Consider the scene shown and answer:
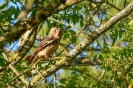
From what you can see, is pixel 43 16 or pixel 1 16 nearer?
pixel 43 16

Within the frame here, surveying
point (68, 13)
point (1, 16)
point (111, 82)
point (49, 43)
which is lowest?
point (111, 82)

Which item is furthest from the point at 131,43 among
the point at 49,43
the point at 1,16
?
the point at 1,16

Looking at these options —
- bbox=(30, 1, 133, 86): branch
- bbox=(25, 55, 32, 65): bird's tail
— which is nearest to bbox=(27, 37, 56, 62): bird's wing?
bbox=(25, 55, 32, 65): bird's tail

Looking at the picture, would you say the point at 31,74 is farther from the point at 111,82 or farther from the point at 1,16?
the point at 1,16

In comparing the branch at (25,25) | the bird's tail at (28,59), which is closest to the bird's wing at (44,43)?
the bird's tail at (28,59)

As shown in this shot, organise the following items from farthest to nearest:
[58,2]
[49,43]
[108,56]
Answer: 1. [49,43]
2. [108,56]
3. [58,2]

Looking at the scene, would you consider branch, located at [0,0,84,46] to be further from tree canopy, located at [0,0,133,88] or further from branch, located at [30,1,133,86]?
branch, located at [30,1,133,86]

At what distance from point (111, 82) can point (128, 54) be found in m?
1.33

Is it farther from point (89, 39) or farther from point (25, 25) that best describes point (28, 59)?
point (25, 25)

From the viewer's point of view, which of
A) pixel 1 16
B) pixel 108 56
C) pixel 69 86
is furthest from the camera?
pixel 69 86

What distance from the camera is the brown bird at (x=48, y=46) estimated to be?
7.74 metres

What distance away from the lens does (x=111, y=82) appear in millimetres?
7535

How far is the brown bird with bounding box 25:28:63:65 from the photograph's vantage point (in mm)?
7738

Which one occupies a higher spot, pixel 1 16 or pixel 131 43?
pixel 1 16
